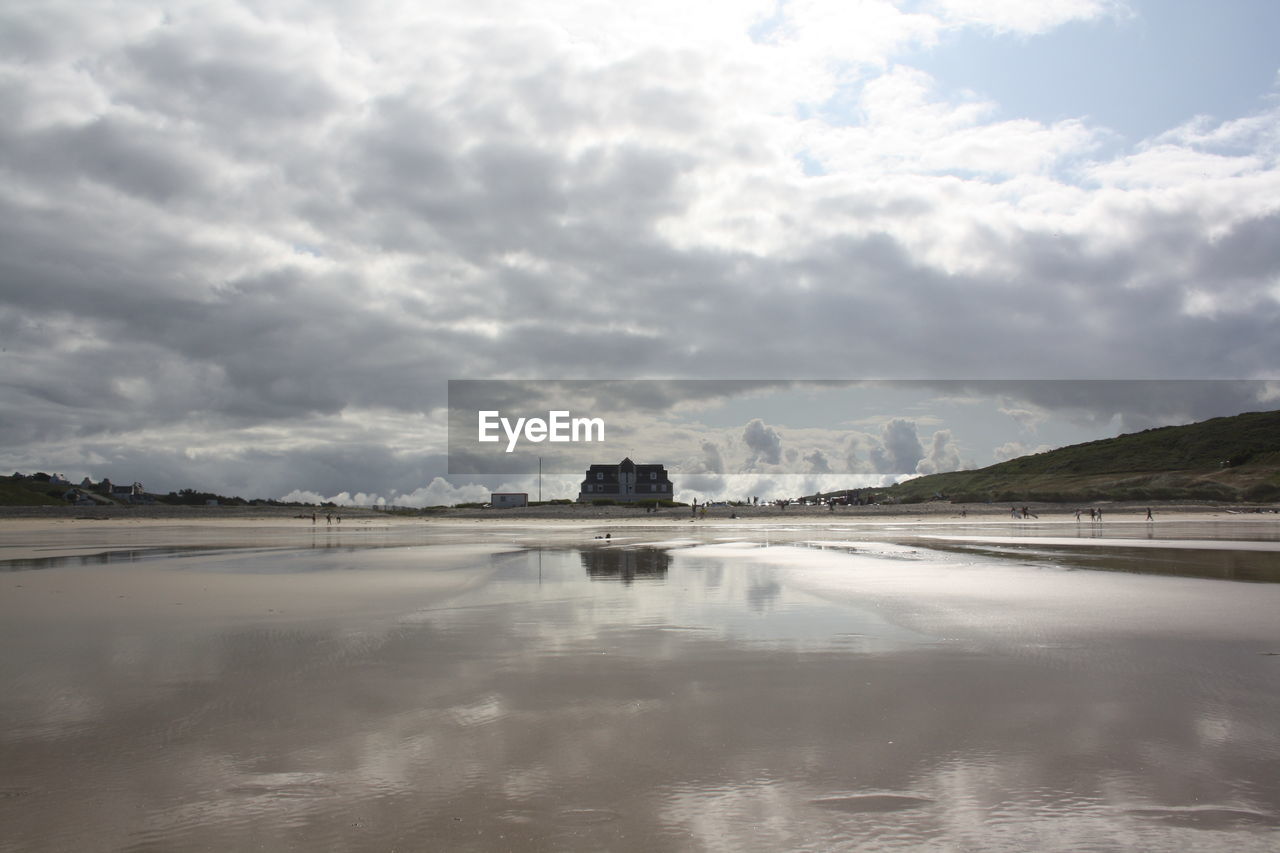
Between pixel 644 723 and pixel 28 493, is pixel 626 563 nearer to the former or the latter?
pixel 644 723

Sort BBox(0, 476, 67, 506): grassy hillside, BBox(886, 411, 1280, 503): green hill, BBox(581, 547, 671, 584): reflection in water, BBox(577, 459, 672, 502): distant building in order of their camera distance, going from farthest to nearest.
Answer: BBox(577, 459, 672, 502): distant building → BBox(886, 411, 1280, 503): green hill → BBox(0, 476, 67, 506): grassy hillside → BBox(581, 547, 671, 584): reflection in water

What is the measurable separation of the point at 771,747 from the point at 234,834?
4.03 metres

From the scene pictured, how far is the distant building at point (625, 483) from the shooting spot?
12519 centimetres

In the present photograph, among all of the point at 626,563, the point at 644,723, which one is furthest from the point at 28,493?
the point at 644,723

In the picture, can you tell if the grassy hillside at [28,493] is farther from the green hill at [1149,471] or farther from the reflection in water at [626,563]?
the green hill at [1149,471]

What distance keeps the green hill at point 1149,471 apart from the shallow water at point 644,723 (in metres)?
107

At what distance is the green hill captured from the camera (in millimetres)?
104000

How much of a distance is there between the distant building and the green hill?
1641 inches

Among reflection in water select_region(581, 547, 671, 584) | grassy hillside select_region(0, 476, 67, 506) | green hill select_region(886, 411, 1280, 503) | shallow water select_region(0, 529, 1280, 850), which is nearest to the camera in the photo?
shallow water select_region(0, 529, 1280, 850)

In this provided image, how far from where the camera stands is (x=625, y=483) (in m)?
126

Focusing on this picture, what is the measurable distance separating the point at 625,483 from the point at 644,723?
118 meters

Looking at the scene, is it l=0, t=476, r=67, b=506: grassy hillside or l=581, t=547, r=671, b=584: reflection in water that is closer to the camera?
l=581, t=547, r=671, b=584: reflection in water


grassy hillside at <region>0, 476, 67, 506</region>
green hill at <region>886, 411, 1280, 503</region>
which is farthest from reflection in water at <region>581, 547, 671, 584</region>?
green hill at <region>886, 411, 1280, 503</region>

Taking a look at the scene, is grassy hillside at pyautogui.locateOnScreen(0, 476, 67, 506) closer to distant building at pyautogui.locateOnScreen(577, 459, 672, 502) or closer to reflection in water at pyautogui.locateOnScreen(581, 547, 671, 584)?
distant building at pyautogui.locateOnScreen(577, 459, 672, 502)
